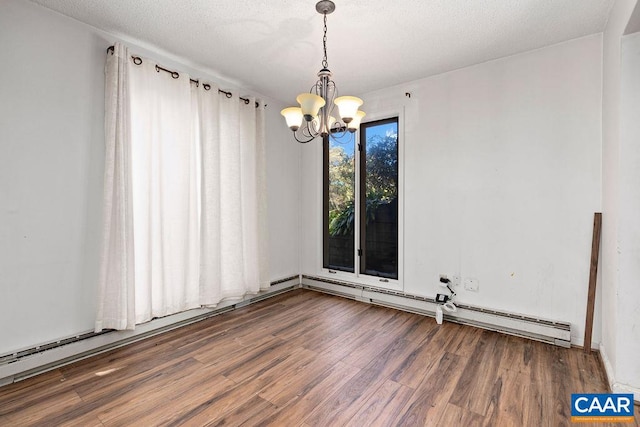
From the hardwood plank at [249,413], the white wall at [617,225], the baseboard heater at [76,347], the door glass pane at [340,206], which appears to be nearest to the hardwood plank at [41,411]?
the baseboard heater at [76,347]

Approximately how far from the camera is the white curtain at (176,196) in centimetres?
239

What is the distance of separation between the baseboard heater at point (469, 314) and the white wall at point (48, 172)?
8.84ft

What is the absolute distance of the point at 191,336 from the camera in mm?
2766

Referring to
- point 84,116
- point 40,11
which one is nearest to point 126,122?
point 84,116

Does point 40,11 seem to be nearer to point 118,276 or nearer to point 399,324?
point 118,276

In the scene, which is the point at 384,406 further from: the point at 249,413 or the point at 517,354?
the point at 517,354

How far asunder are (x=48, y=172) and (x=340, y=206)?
301cm

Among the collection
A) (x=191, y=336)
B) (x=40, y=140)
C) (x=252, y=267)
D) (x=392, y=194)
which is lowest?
(x=191, y=336)

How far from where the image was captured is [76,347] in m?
2.28

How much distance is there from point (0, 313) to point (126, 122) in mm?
1602

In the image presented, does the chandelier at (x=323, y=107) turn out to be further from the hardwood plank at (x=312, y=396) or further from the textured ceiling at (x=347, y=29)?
the hardwood plank at (x=312, y=396)

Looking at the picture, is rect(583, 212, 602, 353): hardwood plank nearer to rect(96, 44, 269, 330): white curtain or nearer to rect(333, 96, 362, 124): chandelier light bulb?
rect(333, 96, 362, 124): chandelier light bulb

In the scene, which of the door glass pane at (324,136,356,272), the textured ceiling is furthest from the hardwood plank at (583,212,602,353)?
the door glass pane at (324,136,356,272)

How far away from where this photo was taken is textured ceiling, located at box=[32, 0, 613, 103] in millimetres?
2100
